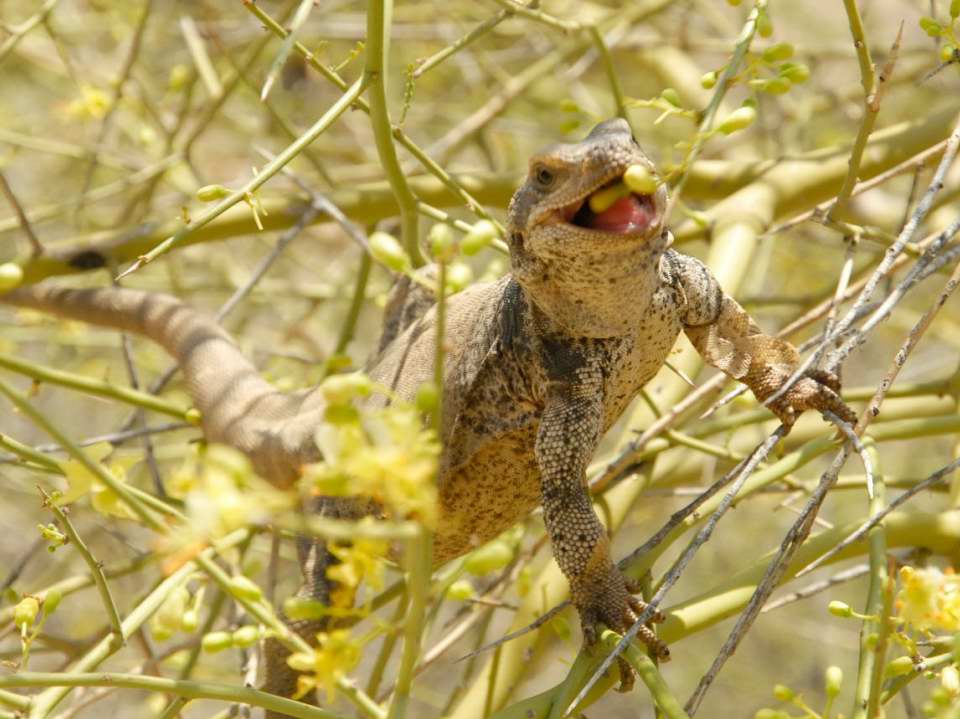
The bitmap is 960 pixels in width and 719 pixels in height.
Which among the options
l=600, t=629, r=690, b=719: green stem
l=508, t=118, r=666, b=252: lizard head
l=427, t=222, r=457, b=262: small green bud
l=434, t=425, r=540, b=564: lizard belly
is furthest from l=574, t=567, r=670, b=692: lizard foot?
l=427, t=222, r=457, b=262: small green bud

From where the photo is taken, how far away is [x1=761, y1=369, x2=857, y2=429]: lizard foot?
342 cm

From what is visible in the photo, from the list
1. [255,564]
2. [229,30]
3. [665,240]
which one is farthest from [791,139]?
[255,564]

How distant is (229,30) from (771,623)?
208 inches

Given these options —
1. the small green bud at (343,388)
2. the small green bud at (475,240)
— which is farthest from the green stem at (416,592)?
the small green bud at (475,240)

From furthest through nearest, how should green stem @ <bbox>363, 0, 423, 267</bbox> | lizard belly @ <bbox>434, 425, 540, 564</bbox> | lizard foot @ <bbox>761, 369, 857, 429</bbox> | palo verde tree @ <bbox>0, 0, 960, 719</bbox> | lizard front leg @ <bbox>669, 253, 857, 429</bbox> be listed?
lizard belly @ <bbox>434, 425, 540, 564</bbox> → lizard front leg @ <bbox>669, 253, 857, 429</bbox> → lizard foot @ <bbox>761, 369, 857, 429</bbox> → green stem @ <bbox>363, 0, 423, 267</bbox> → palo verde tree @ <bbox>0, 0, 960, 719</bbox>

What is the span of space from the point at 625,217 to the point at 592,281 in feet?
0.87

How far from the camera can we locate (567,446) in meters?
3.37

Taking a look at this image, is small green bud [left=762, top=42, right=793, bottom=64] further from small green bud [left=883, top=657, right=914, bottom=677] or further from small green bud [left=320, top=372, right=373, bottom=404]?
small green bud [left=320, top=372, right=373, bottom=404]

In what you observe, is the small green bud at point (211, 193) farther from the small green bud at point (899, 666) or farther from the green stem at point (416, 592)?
the small green bud at point (899, 666)

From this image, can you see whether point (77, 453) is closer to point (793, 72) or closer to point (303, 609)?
point (303, 609)

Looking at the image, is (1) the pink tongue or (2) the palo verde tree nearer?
(2) the palo verde tree

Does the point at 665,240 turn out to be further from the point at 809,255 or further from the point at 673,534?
the point at 809,255

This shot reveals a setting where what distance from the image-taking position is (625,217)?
310 cm

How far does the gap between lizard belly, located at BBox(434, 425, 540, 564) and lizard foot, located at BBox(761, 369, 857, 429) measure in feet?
2.71
